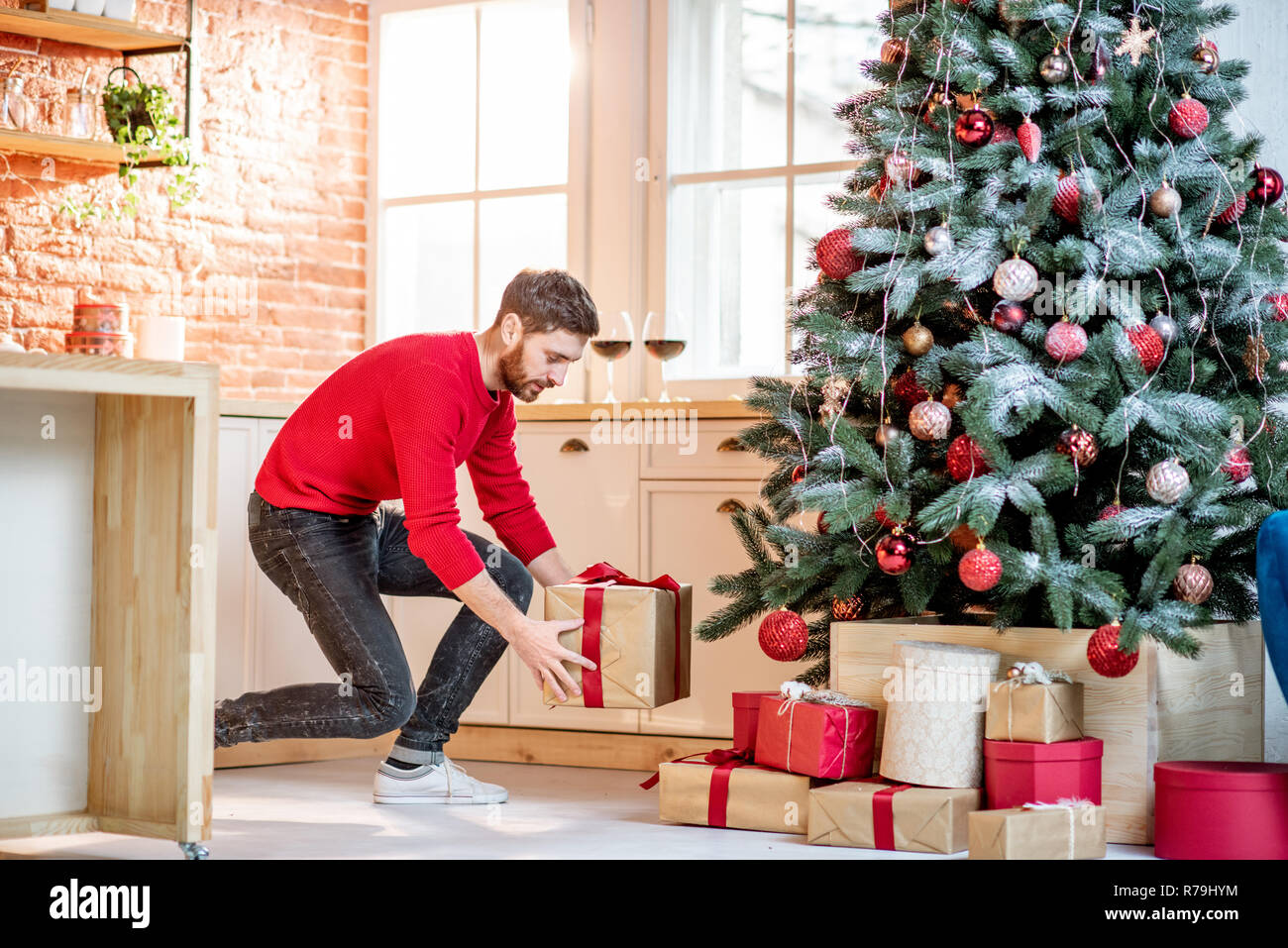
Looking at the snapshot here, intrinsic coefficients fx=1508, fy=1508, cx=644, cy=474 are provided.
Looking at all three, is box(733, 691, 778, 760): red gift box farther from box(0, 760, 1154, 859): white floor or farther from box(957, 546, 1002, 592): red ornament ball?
box(957, 546, 1002, 592): red ornament ball

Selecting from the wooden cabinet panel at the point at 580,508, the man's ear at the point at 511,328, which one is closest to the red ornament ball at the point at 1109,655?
the man's ear at the point at 511,328

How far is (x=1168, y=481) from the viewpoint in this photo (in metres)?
2.62

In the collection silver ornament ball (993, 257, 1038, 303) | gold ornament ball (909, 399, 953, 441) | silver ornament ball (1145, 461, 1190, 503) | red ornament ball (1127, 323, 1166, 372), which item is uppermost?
silver ornament ball (993, 257, 1038, 303)

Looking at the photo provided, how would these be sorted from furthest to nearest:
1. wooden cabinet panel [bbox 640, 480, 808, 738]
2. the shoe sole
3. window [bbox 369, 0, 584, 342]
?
window [bbox 369, 0, 584, 342] < wooden cabinet panel [bbox 640, 480, 808, 738] < the shoe sole

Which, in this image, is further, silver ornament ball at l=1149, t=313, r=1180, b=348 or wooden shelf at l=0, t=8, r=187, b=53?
wooden shelf at l=0, t=8, r=187, b=53

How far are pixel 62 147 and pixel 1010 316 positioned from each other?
2.51m

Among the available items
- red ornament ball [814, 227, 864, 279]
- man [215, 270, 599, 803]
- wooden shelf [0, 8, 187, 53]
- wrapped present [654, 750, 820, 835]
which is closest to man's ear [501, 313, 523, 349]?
man [215, 270, 599, 803]

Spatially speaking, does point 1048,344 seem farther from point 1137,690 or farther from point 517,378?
point 517,378

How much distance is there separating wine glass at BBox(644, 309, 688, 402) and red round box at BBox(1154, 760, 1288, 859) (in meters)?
1.81

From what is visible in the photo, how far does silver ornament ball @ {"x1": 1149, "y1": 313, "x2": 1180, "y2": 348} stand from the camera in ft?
8.96

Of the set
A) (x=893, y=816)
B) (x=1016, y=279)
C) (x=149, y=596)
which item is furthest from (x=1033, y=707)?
(x=149, y=596)

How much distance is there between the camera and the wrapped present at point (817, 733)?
8.76ft

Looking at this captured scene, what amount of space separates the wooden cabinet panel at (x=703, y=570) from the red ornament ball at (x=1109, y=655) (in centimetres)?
109

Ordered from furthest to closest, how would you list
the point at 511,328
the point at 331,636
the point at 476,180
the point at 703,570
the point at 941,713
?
1. the point at 476,180
2. the point at 703,570
3. the point at 331,636
4. the point at 511,328
5. the point at 941,713
